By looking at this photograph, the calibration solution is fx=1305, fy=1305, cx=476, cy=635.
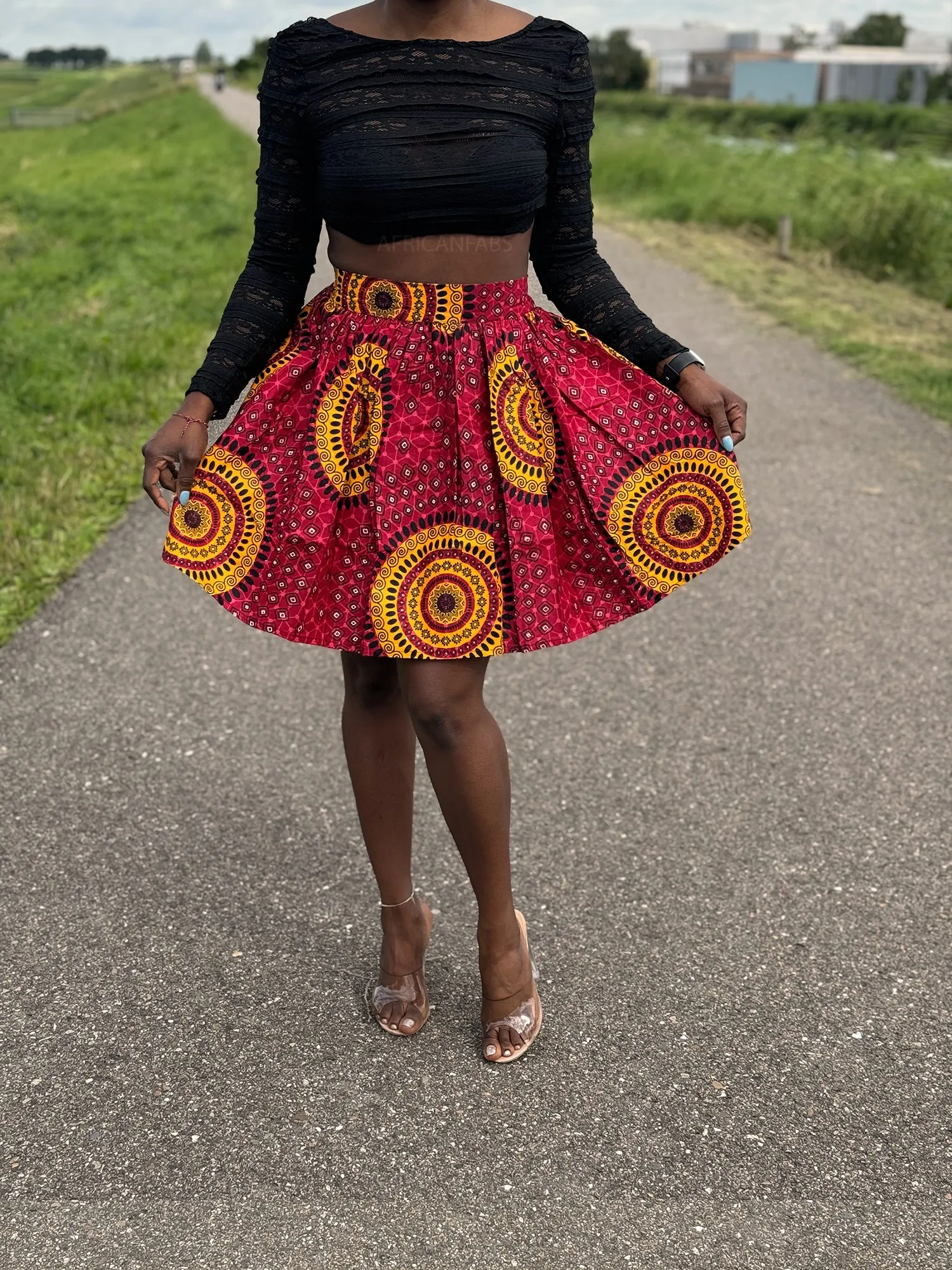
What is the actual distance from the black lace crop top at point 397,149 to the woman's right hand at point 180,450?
42 millimetres

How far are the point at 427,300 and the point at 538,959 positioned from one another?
140 centimetres

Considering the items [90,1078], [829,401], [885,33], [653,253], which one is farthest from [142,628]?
[885,33]

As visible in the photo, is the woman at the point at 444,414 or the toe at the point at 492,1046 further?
the toe at the point at 492,1046

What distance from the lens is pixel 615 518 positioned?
7.87 ft

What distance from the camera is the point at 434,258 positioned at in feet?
7.38

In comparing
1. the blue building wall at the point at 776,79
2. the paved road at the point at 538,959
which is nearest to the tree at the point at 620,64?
the blue building wall at the point at 776,79

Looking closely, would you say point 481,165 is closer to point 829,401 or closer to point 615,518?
point 615,518

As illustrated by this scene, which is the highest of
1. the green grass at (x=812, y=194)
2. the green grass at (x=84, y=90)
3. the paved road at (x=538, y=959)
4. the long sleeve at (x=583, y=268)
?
the long sleeve at (x=583, y=268)

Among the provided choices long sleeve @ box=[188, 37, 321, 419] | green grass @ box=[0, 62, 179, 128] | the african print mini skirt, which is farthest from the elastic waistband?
green grass @ box=[0, 62, 179, 128]

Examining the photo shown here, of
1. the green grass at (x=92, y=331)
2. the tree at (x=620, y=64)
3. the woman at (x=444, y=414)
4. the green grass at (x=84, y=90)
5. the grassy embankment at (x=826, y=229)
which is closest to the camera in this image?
the woman at (x=444, y=414)

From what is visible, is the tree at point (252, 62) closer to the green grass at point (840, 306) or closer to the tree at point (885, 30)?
the tree at point (885, 30)

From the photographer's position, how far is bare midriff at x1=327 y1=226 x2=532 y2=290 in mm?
2242

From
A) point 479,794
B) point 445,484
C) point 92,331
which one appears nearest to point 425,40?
point 445,484

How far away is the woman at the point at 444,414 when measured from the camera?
2211 millimetres
